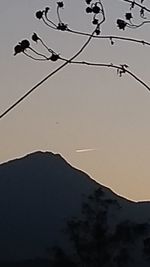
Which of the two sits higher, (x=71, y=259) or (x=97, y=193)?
(x=97, y=193)

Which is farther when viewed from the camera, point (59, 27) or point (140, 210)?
point (140, 210)

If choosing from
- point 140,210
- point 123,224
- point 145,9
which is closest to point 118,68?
point 145,9

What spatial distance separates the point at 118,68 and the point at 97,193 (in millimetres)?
38957

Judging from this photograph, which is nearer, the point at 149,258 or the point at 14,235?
the point at 149,258

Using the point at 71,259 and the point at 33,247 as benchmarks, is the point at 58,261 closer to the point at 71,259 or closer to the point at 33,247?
the point at 71,259

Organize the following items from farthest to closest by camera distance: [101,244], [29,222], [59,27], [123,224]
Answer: [29,222]
[123,224]
[101,244]
[59,27]

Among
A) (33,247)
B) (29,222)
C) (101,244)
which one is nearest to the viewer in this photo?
(101,244)

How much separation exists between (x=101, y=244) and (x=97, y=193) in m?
2.97

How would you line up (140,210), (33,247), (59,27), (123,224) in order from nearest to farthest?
(59,27), (123,224), (140,210), (33,247)

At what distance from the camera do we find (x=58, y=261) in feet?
145

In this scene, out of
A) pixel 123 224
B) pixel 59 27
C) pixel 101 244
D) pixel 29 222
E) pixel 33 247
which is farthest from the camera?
pixel 33 247

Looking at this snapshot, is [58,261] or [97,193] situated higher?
[97,193]

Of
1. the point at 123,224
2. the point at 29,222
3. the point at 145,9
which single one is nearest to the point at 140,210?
the point at 29,222

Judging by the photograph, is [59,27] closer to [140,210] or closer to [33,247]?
[140,210]
